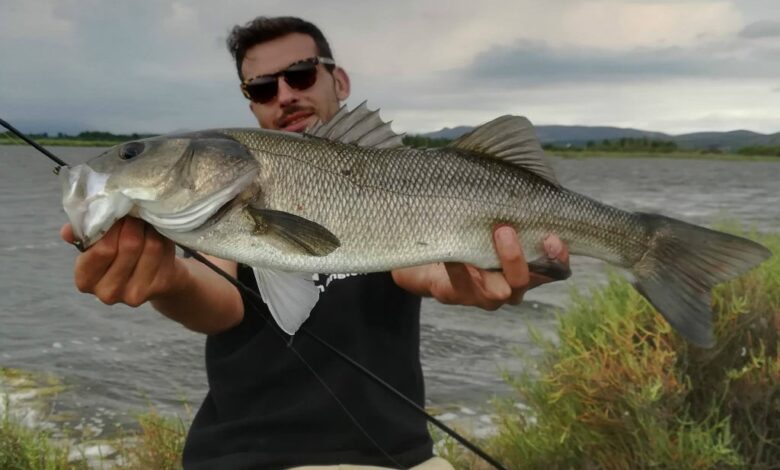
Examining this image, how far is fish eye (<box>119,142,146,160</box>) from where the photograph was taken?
9.04 ft

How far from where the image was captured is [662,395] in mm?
4453

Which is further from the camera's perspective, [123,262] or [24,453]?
[24,453]

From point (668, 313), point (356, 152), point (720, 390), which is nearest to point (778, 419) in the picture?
point (720, 390)

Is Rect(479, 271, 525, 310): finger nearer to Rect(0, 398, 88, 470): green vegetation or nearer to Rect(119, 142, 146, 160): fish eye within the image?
Rect(119, 142, 146, 160): fish eye

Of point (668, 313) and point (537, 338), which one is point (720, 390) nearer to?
point (537, 338)

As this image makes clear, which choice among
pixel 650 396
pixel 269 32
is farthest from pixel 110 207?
pixel 650 396

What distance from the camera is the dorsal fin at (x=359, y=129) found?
3031 mm

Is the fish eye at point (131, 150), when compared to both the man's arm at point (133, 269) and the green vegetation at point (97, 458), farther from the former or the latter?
the green vegetation at point (97, 458)

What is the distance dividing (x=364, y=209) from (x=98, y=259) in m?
0.97

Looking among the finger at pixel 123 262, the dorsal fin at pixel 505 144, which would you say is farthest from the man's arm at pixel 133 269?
the dorsal fin at pixel 505 144

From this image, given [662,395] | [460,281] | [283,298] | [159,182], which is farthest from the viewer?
[662,395]

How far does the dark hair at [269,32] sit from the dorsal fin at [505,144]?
212 centimetres

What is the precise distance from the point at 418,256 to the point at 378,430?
133 cm

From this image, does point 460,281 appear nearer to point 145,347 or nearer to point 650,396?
point 650,396
